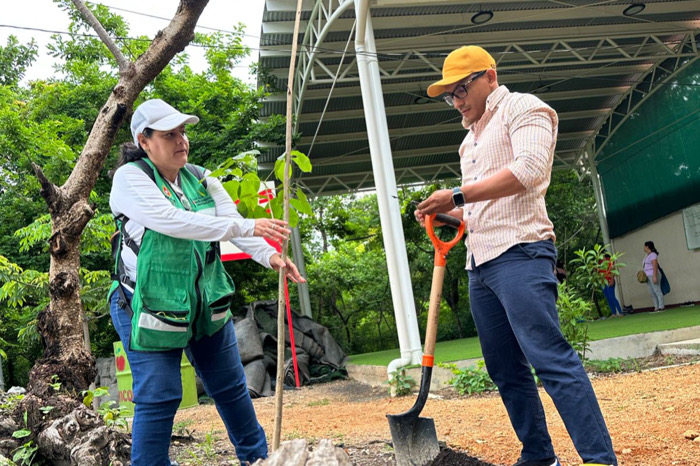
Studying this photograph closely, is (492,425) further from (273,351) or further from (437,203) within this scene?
(273,351)

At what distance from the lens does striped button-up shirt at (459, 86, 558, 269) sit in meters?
2.35

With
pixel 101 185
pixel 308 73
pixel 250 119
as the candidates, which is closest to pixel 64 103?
pixel 101 185

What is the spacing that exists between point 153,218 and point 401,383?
20.3ft

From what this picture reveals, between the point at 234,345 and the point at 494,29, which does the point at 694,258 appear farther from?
the point at 234,345

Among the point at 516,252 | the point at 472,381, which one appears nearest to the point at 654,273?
the point at 472,381

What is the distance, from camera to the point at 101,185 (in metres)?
13.8

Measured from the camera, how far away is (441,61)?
1519cm

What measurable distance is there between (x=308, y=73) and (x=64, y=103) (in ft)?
18.3

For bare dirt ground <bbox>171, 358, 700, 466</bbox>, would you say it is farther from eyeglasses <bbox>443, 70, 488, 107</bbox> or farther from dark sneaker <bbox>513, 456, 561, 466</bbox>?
eyeglasses <bbox>443, 70, 488, 107</bbox>

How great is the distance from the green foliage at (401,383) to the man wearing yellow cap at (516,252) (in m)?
5.48

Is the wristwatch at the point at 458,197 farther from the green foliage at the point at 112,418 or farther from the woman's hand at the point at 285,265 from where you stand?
the green foliage at the point at 112,418

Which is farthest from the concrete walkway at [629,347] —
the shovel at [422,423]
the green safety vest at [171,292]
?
the green safety vest at [171,292]

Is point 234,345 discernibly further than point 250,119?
No

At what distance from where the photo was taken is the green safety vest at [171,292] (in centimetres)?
244
